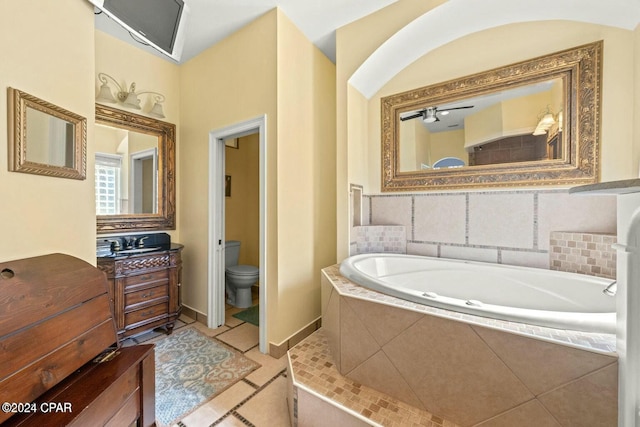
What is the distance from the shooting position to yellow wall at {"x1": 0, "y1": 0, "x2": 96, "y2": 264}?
0.97m

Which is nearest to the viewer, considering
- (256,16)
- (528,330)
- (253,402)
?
(528,330)

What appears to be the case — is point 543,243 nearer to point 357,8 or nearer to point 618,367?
point 618,367

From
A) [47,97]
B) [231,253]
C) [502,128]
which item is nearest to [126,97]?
[47,97]

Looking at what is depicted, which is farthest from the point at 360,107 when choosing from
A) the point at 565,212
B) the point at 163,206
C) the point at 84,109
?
the point at 163,206

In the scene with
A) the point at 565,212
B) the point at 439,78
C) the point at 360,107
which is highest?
the point at 439,78

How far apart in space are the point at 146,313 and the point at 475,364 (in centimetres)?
236

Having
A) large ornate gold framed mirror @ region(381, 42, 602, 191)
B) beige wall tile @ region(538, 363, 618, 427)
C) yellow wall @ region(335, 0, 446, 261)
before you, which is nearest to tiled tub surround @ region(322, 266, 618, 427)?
beige wall tile @ region(538, 363, 618, 427)

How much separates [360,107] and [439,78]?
71 cm

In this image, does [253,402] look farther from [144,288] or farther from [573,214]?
[573,214]

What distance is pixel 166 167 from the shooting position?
2506 mm

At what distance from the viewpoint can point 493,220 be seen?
189 cm

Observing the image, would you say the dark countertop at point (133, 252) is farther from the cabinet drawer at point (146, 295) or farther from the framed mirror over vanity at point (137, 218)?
the cabinet drawer at point (146, 295)

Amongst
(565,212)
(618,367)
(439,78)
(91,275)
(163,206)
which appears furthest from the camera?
(163,206)

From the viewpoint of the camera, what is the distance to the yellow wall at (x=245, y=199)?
333 centimetres
